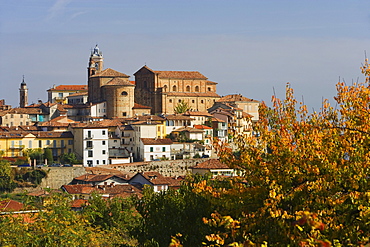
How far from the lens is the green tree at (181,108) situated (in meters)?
84.4

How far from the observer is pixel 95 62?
97.4 m

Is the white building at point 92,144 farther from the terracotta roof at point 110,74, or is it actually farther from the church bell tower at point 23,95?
the church bell tower at point 23,95

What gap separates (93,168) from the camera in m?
58.8

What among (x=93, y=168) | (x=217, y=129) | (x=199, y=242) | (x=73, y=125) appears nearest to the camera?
(x=199, y=242)

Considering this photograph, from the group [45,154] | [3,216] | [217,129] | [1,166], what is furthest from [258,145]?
[217,129]

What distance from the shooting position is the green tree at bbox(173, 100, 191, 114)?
8445cm

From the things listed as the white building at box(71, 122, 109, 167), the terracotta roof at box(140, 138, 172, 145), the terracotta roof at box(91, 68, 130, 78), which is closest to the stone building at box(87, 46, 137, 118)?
the terracotta roof at box(91, 68, 130, 78)

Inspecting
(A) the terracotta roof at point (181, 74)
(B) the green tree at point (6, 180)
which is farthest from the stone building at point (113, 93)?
(B) the green tree at point (6, 180)

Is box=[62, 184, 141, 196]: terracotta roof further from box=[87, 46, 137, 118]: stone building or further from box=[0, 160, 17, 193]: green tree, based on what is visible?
box=[87, 46, 137, 118]: stone building

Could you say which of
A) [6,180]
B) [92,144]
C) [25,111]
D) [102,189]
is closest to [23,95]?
[25,111]

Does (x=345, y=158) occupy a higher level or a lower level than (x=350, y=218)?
higher

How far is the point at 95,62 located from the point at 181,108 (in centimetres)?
1865

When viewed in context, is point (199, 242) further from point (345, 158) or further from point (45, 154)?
point (45, 154)

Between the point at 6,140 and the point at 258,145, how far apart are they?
50799mm
